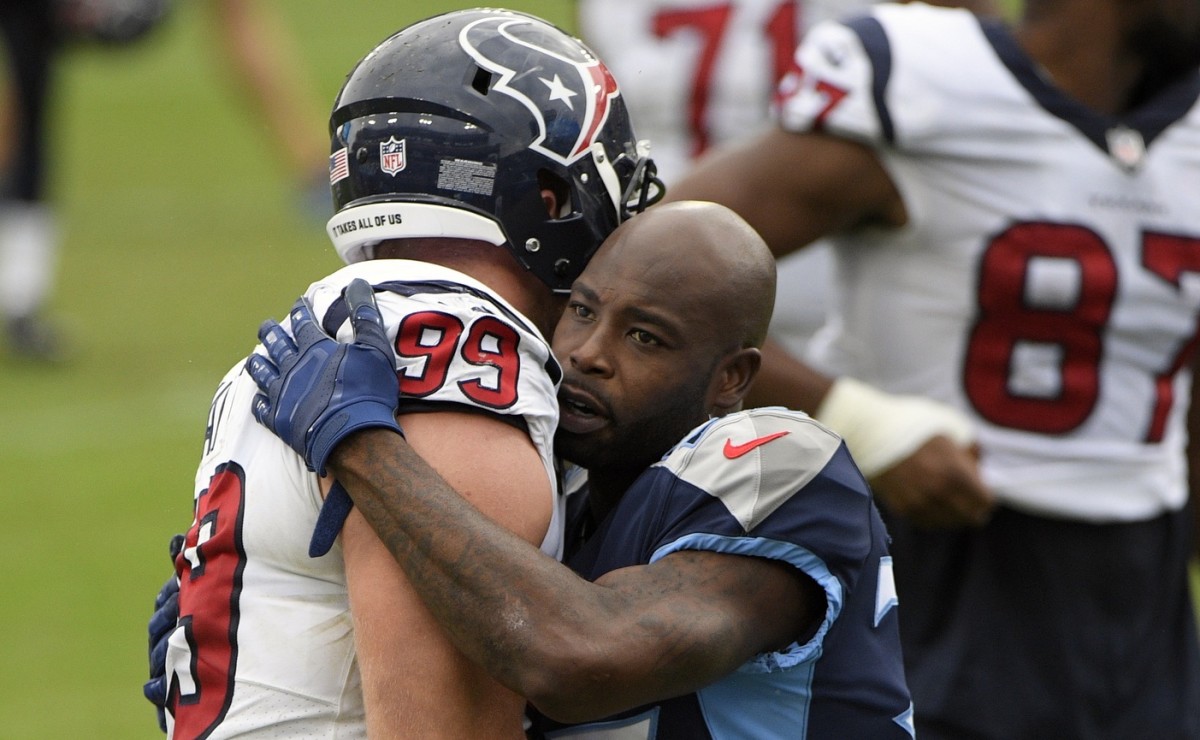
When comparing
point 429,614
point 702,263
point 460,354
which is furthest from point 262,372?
point 702,263

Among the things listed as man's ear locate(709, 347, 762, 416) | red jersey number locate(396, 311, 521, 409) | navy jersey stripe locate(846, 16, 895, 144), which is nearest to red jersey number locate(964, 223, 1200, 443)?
navy jersey stripe locate(846, 16, 895, 144)

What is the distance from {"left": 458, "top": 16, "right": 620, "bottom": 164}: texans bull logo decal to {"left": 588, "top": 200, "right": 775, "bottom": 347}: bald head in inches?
6.1

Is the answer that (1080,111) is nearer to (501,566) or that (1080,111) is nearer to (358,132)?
(358,132)

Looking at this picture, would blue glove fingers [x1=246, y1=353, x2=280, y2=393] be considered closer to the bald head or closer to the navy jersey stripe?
the bald head

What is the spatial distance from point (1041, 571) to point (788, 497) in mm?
1373

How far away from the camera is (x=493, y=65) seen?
2617 millimetres

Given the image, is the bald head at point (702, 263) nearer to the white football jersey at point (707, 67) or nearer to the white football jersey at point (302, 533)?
the white football jersey at point (302, 533)

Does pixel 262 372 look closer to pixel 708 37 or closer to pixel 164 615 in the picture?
pixel 164 615

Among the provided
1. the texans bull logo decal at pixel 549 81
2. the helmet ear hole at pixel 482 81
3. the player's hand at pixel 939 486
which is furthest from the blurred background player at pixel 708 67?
the helmet ear hole at pixel 482 81

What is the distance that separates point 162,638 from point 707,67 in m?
3.05

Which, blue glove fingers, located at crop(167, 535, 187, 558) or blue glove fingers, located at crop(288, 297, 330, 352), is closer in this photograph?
blue glove fingers, located at crop(288, 297, 330, 352)

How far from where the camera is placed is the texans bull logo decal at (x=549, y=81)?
262cm

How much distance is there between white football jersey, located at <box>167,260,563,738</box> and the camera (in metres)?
2.34

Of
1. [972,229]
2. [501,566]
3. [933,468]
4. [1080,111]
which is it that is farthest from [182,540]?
[1080,111]
